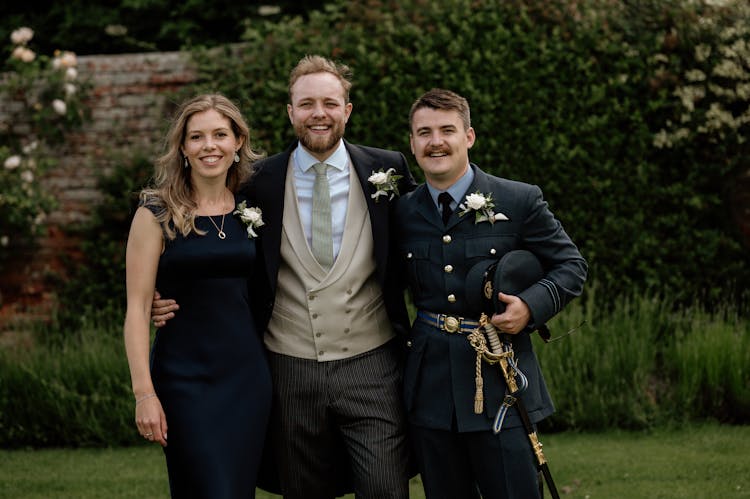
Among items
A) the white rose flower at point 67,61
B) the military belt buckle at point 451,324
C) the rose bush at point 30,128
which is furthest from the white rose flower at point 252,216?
the white rose flower at point 67,61

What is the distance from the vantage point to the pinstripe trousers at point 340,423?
3453 mm

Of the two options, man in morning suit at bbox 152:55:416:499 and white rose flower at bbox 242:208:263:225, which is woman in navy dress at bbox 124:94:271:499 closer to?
white rose flower at bbox 242:208:263:225

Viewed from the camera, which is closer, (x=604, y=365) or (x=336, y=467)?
(x=336, y=467)

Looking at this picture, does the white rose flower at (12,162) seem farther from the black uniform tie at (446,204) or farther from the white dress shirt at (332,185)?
the black uniform tie at (446,204)

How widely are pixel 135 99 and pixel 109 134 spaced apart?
371mm

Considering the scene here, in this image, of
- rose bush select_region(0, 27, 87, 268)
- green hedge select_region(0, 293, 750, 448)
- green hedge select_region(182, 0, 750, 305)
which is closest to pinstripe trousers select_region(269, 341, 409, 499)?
green hedge select_region(0, 293, 750, 448)

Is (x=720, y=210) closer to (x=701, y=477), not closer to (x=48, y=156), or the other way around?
(x=701, y=477)

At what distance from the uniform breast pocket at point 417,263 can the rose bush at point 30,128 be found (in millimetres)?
4620

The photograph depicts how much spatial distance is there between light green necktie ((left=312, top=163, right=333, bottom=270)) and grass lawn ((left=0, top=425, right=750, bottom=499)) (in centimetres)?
188

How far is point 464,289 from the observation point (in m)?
3.31

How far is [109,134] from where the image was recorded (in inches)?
296

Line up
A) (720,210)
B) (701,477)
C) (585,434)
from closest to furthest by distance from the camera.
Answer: (701,477) → (585,434) → (720,210)

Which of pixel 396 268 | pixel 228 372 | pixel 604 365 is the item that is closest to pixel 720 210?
pixel 604 365

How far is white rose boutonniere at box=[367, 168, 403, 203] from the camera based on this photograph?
3.61 metres
